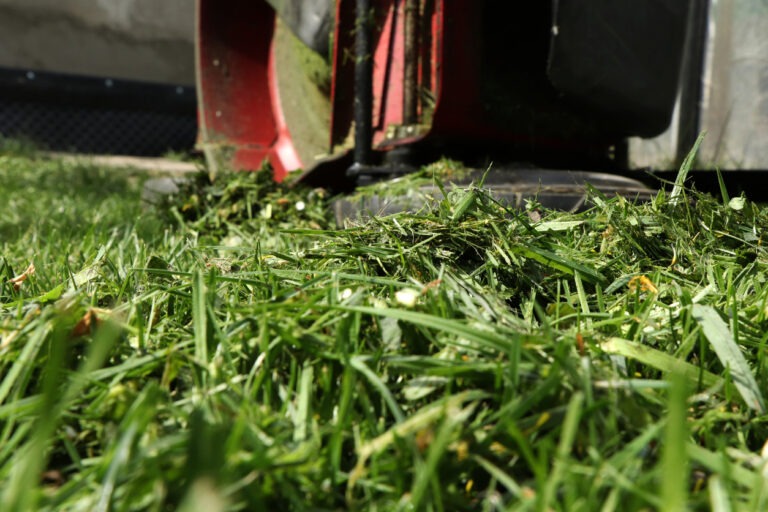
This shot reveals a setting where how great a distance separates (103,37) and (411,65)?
476 centimetres

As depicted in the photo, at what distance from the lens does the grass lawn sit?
420 millimetres

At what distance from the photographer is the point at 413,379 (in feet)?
1.79

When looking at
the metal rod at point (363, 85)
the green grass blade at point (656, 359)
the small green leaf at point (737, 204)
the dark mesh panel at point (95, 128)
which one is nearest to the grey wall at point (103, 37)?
the dark mesh panel at point (95, 128)

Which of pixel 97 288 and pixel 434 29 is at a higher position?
pixel 434 29

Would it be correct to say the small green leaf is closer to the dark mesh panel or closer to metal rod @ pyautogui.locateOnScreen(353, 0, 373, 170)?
metal rod @ pyautogui.locateOnScreen(353, 0, 373, 170)

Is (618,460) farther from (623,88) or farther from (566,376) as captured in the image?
(623,88)

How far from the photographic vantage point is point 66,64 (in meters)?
5.27

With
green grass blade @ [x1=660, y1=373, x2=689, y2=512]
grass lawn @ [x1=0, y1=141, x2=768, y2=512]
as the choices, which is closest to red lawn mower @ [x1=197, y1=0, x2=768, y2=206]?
grass lawn @ [x1=0, y1=141, x2=768, y2=512]

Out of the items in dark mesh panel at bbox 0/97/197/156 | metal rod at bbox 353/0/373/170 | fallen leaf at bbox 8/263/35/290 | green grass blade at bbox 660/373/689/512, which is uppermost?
metal rod at bbox 353/0/373/170

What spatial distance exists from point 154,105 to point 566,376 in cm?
A: 553

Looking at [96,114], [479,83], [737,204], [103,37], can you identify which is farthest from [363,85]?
[103,37]

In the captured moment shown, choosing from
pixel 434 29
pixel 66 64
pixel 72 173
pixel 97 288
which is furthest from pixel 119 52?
pixel 97 288

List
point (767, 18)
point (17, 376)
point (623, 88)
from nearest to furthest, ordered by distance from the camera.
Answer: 1. point (17, 376)
2. point (623, 88)
3. point (767, 18)

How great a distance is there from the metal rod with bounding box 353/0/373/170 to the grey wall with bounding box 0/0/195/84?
4.43 m
